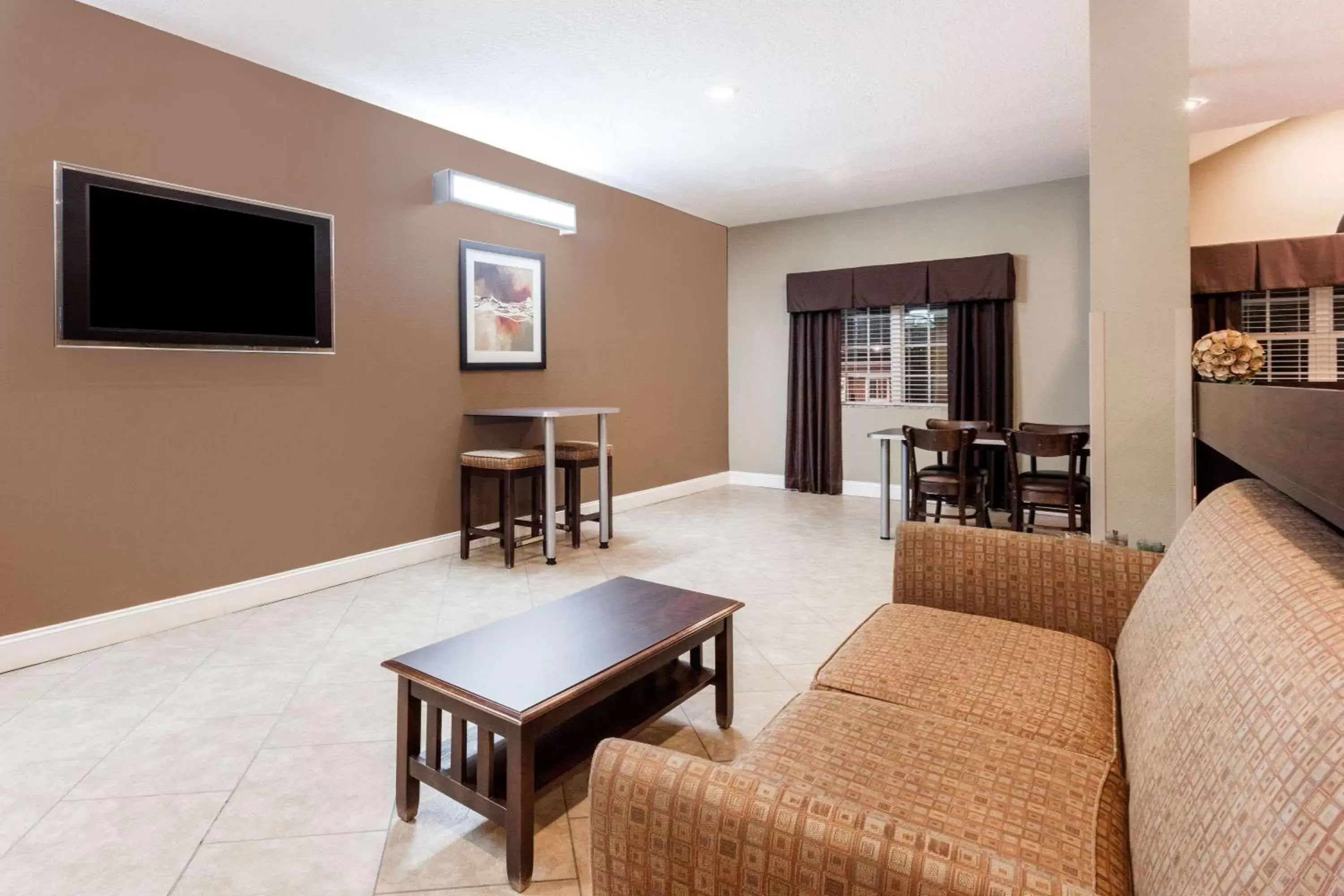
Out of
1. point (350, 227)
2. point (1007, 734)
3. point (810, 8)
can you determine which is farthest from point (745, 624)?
point (350, 227)

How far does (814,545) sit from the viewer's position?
4.86 meters

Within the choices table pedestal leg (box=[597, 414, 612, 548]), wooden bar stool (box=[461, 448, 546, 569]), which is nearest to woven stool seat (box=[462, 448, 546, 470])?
wooden bar stool (box=[461, 448, 546, 569])

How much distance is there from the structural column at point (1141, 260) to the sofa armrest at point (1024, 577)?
0.78 m

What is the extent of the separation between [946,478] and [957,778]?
3.93m

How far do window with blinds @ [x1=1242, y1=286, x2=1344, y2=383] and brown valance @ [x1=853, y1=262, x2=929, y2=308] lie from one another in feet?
7.69

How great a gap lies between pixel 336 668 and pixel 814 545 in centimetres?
312

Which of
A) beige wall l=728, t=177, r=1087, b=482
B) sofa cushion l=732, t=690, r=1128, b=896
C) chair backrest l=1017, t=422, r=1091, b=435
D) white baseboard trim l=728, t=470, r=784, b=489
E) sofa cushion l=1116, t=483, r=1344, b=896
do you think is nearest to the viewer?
sofa cushion l=1116, t=483, r=1344, b=896

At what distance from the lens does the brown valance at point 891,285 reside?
637 centimetres

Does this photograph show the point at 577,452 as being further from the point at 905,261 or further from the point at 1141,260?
the point at 905,261

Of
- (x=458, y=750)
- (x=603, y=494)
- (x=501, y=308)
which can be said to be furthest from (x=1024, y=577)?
(x=501, y=308)

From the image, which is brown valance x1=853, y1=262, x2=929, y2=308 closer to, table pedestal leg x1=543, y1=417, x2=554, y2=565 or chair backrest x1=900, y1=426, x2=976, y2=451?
chair backrest x1=900, y1=426, x2=976, y2=451

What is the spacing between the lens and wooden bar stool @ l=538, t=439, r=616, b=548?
4797 millimetres

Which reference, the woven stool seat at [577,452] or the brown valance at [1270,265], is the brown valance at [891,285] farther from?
the woven stool seat at [577,452]

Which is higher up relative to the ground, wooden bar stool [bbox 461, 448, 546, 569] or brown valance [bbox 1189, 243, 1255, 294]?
brown valance [bbox 1189, 243, 1255, 294]
